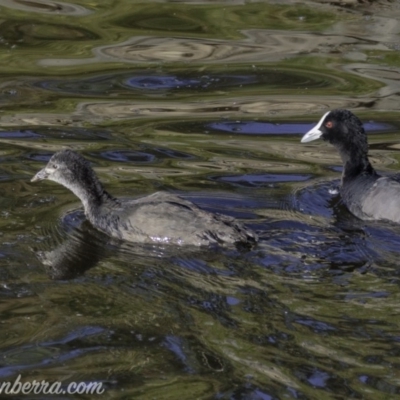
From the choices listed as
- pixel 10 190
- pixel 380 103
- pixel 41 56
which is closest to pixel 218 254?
pixel 10 190

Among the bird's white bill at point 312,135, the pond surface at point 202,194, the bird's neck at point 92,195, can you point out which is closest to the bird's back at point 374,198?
the pond surface at point 202,194

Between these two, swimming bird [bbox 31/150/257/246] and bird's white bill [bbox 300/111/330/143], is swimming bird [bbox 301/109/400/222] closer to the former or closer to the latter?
bird's white bill [bbox 300/111/330/143]

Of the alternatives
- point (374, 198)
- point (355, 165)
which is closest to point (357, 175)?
point (355, 165)

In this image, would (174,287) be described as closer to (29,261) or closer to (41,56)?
(29,261)

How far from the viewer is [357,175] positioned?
29.0ft

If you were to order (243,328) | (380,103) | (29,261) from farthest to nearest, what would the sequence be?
(380,103), (29,261), (243,328)

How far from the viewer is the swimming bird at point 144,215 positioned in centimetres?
729

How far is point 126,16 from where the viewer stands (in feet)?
41.6

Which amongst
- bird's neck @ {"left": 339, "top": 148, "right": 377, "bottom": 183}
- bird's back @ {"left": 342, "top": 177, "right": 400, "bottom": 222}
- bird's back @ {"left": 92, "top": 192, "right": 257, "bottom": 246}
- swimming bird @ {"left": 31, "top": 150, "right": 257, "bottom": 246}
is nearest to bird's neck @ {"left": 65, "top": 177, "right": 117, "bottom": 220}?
swimming bird @ {"left": 31, "top": 150, "right": 257, "bottom": 246}

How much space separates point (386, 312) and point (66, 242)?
7.78ft

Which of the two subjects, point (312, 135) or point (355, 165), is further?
point (312, 135)

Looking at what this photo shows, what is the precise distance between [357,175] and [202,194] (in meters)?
1.36

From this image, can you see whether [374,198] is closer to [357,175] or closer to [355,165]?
[357,175]

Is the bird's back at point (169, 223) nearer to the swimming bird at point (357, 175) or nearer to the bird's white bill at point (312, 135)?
the swimming bird at point (357, 175)
